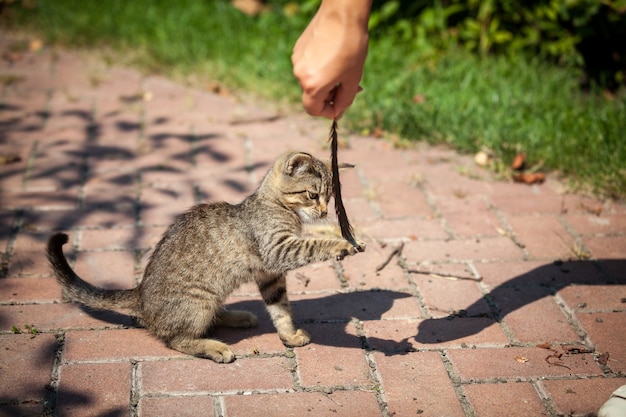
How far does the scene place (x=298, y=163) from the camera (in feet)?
13.3

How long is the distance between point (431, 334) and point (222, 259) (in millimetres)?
1250

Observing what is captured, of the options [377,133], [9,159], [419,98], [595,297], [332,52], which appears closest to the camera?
[332,52]

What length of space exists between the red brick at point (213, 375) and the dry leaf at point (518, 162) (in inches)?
113

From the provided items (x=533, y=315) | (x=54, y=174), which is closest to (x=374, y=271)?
(x=533, y=315)

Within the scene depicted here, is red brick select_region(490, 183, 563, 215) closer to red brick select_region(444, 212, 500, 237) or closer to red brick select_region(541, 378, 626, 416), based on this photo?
red brick select_region(444, 212, 500, 237)

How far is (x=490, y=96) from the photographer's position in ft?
22.7

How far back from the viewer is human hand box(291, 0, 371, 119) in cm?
307

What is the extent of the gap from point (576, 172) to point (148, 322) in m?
3.62

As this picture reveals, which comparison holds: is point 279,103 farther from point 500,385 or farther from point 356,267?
point 500,385

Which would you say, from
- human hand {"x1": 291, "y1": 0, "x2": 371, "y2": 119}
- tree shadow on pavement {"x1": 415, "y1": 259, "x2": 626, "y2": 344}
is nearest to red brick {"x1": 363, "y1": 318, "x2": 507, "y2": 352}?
tree shadow on pavement {"x1": 415, "y1": 259, "x2": 626, "y2": 344}

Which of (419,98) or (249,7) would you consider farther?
(249,7)

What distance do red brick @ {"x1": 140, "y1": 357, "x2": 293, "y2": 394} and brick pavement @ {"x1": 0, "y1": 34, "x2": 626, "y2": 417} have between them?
0.03 ft

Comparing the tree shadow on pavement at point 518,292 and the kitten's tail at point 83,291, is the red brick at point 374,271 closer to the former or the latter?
the tree shadow on pavement at point 518,292

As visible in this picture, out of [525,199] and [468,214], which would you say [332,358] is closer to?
[468,214]
